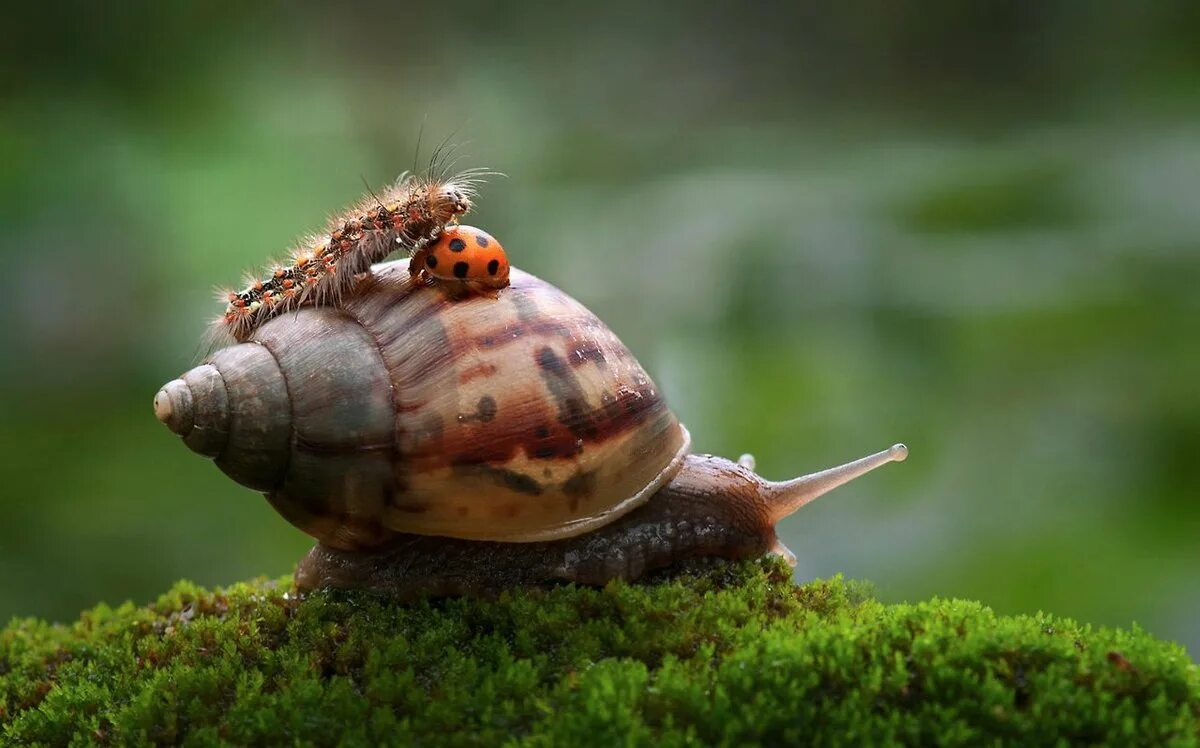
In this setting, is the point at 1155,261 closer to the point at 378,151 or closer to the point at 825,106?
the point at 825,106

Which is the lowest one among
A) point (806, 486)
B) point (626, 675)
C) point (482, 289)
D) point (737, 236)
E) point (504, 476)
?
point (626, 675)

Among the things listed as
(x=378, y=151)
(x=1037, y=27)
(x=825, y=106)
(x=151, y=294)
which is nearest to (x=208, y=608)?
(x=151, y=294)

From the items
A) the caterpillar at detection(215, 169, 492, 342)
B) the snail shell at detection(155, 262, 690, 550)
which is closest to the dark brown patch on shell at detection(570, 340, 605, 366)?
the snail shell at detection(155, 262, 690, 550)

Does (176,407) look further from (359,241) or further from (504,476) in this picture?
(504,476)

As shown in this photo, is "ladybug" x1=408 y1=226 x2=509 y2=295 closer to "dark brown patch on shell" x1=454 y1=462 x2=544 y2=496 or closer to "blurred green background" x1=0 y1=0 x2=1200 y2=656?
"dark brown patch on shell" x1=454 y1=462 x2=544 y2=496

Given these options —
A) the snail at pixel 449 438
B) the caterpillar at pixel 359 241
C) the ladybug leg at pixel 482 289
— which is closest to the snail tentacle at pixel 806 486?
the snail at pixel 449 438

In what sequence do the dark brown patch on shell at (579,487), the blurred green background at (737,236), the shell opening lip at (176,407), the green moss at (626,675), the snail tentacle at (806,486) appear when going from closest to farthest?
the green moss at (626,675)
the shell opening lip at (176,407)
the dark brown patch on shell at (579,487)
the snail tentacle at (806,486)
the blurred green background at (737,236)

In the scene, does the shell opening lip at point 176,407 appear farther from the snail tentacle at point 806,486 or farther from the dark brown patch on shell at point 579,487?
the snail tentacle at point 806,486

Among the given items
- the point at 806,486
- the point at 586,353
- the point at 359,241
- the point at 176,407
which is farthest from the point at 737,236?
the point at 176,407
